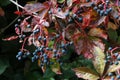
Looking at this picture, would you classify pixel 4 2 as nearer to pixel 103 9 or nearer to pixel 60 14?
pixel 60 14

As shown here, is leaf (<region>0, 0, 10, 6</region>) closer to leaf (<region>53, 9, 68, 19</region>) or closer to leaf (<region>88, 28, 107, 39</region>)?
leaf (<region>53, 9, 68, 19</region>)

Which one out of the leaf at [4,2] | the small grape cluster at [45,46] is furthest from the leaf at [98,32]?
the leaf at [4,2]

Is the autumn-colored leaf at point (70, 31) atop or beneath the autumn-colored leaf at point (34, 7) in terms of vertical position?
beneath

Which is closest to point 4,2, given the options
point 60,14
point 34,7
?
point 34,7

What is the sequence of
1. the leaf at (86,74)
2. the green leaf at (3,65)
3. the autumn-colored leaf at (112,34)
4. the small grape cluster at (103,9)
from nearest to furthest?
1. the small grape cluster at (103,9)
2. the leaf at (86,74)
3. the autumn-colored leaf at (112,34)
4. the green leaf at (3,65)

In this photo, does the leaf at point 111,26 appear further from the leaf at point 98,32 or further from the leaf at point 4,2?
the leaf at point 4,2

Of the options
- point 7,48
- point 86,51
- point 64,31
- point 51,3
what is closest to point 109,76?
point 86,51

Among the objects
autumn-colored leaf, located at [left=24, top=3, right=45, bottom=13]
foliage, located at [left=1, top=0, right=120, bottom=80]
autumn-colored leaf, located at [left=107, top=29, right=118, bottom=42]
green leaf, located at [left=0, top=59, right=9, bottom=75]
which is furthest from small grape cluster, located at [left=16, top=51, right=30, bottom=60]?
autumn-colored leaf, located at [left=107, top=29, right=118, bottom=42]

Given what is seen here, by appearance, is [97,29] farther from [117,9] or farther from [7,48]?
[7,48]
